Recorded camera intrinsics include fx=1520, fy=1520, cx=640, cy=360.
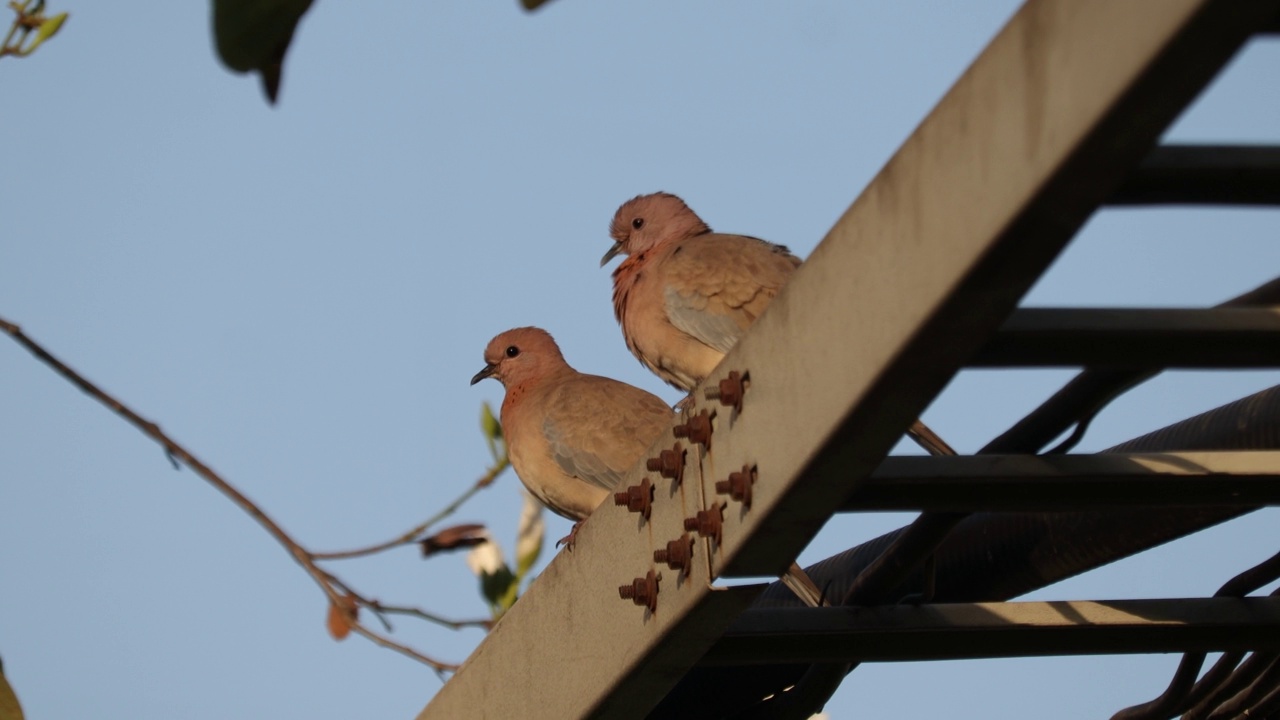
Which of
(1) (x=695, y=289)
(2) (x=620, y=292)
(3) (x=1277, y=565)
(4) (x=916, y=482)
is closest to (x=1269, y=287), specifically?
(4) (x=916, y=482)

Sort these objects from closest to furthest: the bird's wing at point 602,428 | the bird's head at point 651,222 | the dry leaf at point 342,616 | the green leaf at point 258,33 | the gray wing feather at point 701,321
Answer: the green leaf at point 258,33, the dry leaf at point 342,616, the gray wing feather at point 701,321, the bird's wing at point 602,428, the bird's head at point 651,222

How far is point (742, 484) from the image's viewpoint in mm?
2316

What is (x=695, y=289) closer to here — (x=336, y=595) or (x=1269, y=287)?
(x=336, y=595)

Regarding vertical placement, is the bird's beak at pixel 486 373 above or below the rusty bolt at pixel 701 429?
above

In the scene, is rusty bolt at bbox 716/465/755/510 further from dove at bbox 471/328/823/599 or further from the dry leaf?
dove at bbox 471/328/823/599

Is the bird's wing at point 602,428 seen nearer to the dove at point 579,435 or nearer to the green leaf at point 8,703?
the dove at point 579,435

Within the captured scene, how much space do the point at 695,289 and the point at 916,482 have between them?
2.87m

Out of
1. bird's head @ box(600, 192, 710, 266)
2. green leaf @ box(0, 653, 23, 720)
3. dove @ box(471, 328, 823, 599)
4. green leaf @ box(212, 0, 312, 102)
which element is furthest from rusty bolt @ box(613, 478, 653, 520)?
bird's head @ box(600, 192, 710, 266)

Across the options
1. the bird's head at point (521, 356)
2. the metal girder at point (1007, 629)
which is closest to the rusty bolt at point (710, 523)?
the metal girder at point (1007, 629)

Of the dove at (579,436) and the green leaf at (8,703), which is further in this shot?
the dove at (579,436)

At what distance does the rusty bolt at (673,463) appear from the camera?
2.65m

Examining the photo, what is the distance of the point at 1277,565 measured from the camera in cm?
281

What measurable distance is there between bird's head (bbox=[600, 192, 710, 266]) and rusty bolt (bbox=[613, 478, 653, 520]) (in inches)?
125

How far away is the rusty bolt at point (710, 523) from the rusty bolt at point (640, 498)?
0.92ft
